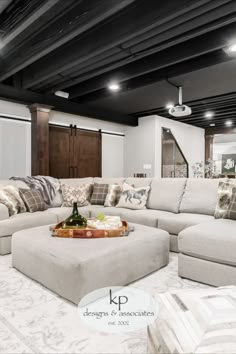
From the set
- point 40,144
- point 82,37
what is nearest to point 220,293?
point 82,37

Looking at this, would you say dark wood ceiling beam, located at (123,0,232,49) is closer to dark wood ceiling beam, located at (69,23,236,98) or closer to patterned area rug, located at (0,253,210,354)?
dark wood ceiling beam, located at (69,23,236,98)

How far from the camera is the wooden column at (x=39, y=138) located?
481cm

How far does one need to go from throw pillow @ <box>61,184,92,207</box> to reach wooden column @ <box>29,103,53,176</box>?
81 centimetres

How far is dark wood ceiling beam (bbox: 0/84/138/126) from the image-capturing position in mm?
4355

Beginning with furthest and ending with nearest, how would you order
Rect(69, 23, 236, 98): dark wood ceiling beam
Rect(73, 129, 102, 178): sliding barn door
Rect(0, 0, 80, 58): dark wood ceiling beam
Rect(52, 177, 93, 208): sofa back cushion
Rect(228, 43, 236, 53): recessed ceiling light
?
Rect(73, 129, 102, 178): sliding barn door → Rect(52, 177, 93, 208): sofa back cushion → Rect(228, 43, 236, 53): recessed ceiling light → Rect(69, 23, 236, 98): dark wood ceiling beam → Rect(0, 0, 80, 58): dark wood ceiling beam

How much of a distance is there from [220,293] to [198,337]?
1.16 ft

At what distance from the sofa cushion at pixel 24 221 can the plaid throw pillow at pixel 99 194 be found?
3.16 feet

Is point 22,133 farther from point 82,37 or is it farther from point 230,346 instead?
point 230,346

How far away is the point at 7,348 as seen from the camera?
4.57 ft

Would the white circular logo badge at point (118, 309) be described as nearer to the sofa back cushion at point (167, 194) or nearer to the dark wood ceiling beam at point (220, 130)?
the sofa back cushion at point (167, 194)

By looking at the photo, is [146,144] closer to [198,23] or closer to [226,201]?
[226,201]

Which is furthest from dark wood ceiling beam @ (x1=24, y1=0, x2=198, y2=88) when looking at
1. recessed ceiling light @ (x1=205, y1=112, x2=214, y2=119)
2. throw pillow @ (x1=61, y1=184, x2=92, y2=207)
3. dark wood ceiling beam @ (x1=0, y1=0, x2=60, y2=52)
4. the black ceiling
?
recessed ceiling light @ (x1=205, y1=112, x2=214, y2=119)

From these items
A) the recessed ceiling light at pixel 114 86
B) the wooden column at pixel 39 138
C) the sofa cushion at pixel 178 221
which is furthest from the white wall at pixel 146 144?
the sofa cushion at pixel 178 221

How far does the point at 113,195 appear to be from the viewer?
418 centimetres
